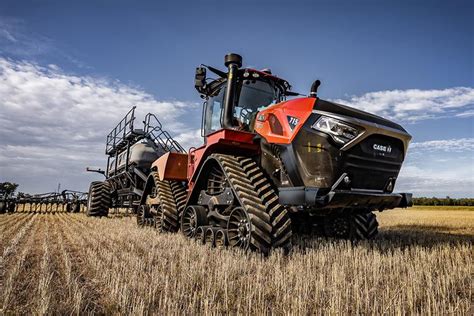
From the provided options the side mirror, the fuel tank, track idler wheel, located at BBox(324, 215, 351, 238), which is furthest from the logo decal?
the fuel tank

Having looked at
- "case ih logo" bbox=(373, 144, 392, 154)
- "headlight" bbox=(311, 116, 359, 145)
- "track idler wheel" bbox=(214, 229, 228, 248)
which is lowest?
"track idler wheel" bbox=(214, 229, 228, 248)

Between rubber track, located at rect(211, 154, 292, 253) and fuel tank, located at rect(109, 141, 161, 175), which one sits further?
fuel tank, located at rect(109, 141, 161, 175)

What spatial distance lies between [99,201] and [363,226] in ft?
37.4

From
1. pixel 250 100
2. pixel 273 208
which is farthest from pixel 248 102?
pixel 273 208

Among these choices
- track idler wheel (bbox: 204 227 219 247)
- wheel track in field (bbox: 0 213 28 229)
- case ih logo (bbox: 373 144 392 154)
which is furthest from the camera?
wheel track in field (bbox: 0 213 28 229)

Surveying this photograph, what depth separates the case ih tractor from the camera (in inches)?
176

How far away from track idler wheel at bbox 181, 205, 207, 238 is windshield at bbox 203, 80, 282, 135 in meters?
Answer: 1.70

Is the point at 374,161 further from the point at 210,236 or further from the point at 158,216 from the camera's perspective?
the point at 158,216

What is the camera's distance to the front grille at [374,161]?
4.57m

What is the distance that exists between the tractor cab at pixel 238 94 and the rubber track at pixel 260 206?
1.02 meters

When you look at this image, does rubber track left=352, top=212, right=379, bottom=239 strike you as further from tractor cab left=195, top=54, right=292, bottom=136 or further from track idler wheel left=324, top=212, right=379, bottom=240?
tractor cab left=195, top=54, right=292, bottom=136

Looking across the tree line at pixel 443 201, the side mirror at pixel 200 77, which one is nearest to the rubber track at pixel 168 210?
the side mirror at pixel 200 77

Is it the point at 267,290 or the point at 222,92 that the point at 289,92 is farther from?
the point at 267,290

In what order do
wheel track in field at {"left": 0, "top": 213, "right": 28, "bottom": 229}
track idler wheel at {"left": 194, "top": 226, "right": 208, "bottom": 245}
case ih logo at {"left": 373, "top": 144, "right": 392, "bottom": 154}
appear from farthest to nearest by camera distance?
wheel track in field at {"left": 0, "top": 213, "right": 28, "bottom": 229} < track idler wheel at {"left": 194, "top": 226, "right": 208, "bottom": 245} < case ih logo at {"left": 373, "top": 144, "right": 392, "bottom": 154}
